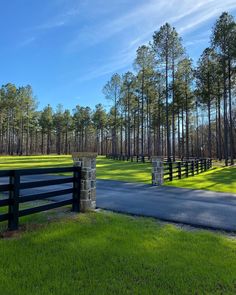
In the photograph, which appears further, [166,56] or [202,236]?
[166,56]

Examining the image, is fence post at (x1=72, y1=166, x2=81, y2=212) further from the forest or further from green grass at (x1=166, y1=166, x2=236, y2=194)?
the forest

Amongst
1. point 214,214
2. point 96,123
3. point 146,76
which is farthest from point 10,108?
point 214,214

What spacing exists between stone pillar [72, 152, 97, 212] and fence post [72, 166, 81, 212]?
103 millimetres

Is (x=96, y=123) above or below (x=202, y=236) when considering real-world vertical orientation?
A: above

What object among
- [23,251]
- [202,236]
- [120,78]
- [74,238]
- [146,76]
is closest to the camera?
[23,251]

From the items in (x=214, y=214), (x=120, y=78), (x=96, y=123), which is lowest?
(x=214, y=214)

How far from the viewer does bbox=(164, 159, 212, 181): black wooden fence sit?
18111mm

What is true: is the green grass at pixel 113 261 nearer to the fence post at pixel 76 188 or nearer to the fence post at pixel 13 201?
the fence post at pixel 13 201

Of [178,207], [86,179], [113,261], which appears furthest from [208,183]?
[113,261]

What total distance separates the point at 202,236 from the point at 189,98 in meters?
36.7

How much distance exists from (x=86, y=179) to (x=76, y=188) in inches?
13.6

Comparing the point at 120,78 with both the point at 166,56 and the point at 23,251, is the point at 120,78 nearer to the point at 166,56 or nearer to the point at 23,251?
the point at 166,56

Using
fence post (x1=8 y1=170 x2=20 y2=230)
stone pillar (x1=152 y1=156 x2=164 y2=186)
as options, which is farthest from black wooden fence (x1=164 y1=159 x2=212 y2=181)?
fence post (x1=8 y1=170 x2=20 y2=230)

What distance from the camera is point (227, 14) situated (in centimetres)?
3241
